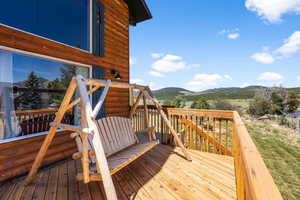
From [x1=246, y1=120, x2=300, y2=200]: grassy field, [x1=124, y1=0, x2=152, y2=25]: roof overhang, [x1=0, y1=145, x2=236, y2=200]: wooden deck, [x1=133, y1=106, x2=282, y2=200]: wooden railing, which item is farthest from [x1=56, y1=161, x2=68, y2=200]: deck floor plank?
[x1=246, y1=120, x2=300, y2=200]: grassy field

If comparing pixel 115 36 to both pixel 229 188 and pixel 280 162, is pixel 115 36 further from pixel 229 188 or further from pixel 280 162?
pixel 280 162

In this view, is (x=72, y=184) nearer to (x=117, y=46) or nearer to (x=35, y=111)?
(x=35, y=111)

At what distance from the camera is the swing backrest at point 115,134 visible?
92.1 inches

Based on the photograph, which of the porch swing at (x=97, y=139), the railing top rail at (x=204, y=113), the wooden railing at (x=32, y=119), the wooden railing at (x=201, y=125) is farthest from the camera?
the wooden railing at (x=201, y=125)

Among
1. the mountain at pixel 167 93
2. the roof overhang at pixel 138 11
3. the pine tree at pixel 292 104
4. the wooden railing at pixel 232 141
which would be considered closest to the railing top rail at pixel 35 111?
the wooden railing at pixel 232 141

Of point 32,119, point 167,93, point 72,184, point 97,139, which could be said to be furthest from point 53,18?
point 167,93

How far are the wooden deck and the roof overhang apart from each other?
5017 millimetres

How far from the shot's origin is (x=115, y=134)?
2564 mm

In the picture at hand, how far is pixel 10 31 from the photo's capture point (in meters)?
2.26

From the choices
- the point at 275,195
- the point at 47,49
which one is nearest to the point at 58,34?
the point at 47,49

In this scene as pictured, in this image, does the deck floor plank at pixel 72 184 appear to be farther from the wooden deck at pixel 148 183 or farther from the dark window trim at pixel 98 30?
the dark window trim at pixel 98 30

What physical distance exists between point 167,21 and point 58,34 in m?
9.16

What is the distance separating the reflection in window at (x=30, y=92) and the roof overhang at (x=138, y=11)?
10.4 feet

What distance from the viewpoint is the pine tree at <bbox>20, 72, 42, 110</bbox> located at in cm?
287
